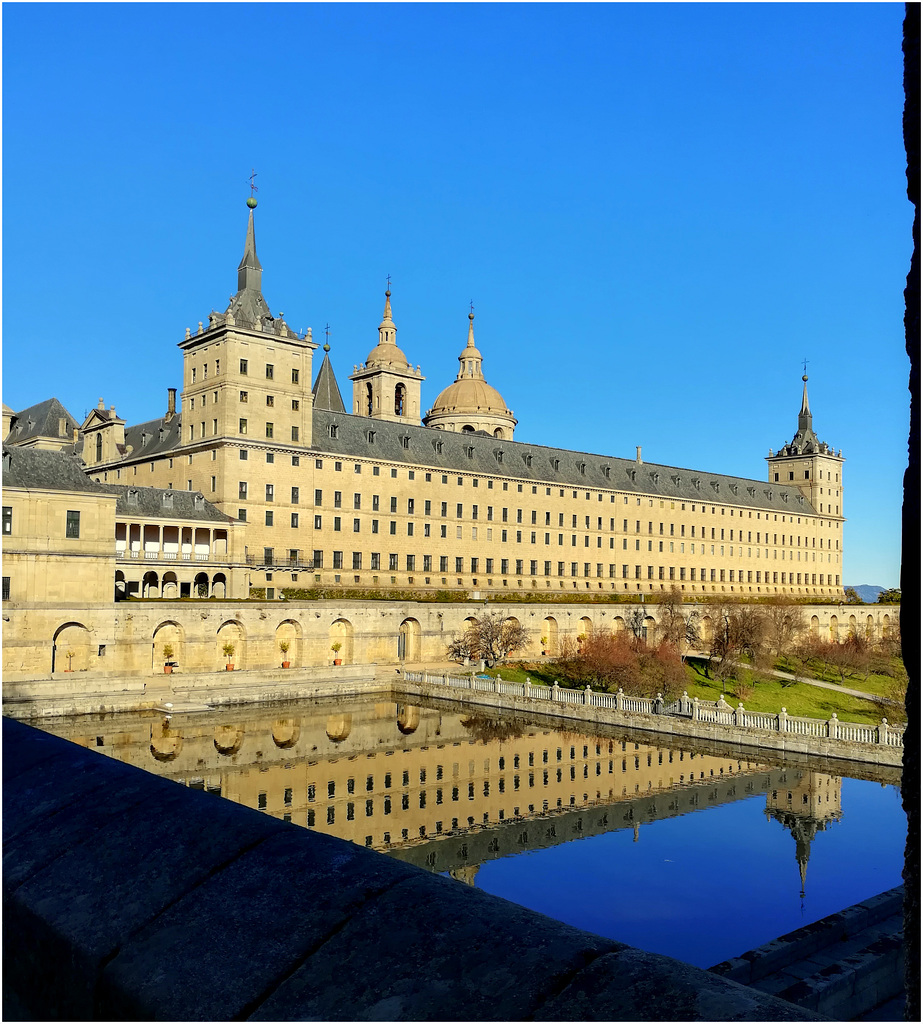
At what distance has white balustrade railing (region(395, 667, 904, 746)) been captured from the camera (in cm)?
4309

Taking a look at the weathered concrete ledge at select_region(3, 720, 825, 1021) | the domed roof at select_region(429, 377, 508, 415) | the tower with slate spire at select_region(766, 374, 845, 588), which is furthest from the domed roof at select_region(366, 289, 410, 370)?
the weathered concrete ledge at select_region(3, 720, 825, 1021)

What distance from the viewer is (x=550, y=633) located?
76.2 meters

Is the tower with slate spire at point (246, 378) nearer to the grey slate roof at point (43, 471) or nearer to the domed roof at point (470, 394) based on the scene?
the grey slate roof at point (43, 471)

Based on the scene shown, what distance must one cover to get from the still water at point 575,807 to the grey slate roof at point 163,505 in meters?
20.1

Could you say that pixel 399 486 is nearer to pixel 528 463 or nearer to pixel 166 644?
pixel 528 463

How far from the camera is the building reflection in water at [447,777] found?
3275cm

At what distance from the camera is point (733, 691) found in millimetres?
62188

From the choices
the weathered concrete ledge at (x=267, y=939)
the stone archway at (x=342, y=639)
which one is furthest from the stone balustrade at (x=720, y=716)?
the weathered concrete ledge at (x=267, y=939)

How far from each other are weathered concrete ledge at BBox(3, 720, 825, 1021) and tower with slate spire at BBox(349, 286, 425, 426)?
4100 inches

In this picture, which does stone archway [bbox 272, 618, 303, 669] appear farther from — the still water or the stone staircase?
the stone staircase

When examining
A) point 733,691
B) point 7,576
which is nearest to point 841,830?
point 733,691

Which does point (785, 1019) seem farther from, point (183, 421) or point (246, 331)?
point (183, 421)

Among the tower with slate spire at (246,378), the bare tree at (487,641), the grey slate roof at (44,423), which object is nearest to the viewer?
the bare tree at (487,641)

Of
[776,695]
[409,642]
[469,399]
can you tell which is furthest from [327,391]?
[776,695]
